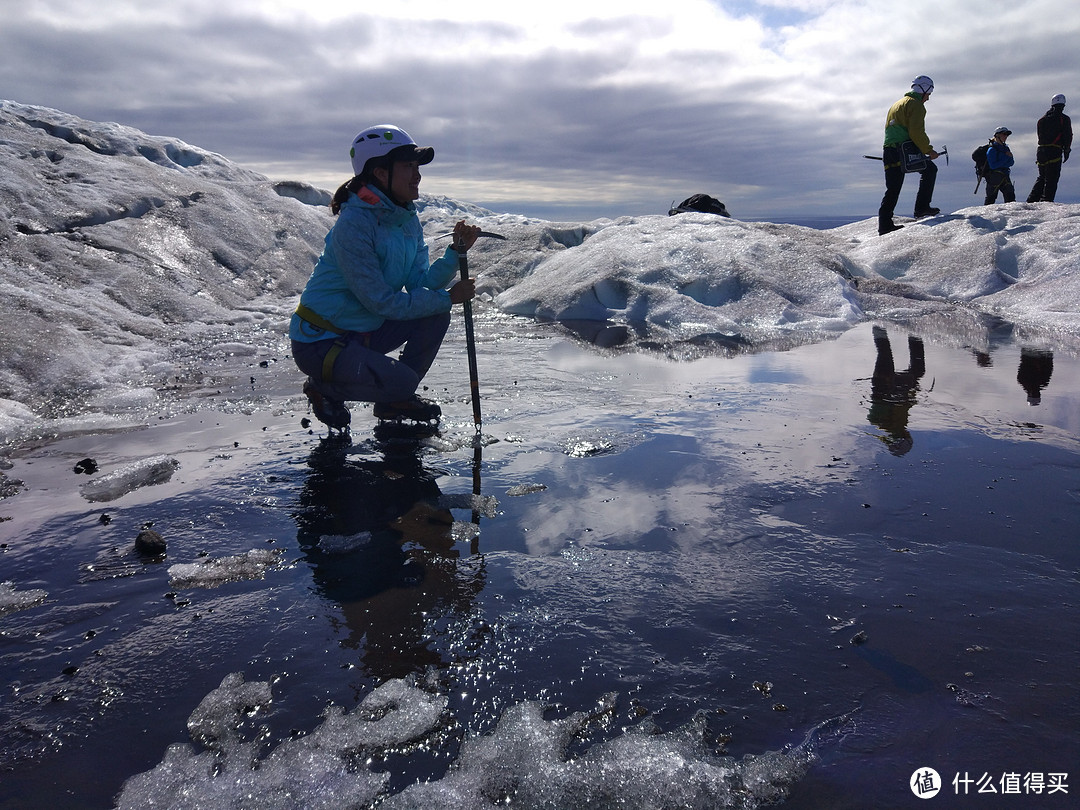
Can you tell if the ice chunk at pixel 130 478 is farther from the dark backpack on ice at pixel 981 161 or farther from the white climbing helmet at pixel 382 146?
the dark backpack on ice at pixel 981 161

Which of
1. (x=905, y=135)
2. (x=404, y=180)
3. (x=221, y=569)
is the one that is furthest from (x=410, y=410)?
(x=905, y=135)

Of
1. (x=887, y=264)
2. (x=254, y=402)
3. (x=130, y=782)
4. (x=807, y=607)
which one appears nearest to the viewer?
(x=130, y=782)

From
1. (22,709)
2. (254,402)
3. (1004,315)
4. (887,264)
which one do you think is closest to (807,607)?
(22,709)

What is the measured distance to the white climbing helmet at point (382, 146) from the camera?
182 inches

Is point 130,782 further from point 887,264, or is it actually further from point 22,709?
point 887,264

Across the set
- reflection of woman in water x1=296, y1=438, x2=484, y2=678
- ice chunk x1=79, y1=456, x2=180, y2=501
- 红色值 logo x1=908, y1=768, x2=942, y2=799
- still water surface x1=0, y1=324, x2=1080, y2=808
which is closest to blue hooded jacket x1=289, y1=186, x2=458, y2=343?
still water surface x1=0, y1=324, x2=1080, y2=808

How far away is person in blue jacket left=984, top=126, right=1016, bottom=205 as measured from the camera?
15.4m

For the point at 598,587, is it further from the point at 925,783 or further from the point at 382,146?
the point at 382,146

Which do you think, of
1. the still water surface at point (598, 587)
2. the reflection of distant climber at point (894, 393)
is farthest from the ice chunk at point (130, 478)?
the reflection of distant climber at point (894, 393)

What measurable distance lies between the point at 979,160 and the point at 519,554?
58.0 feet

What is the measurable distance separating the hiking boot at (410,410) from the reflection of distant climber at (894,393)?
3163mm

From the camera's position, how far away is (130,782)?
6.81 feet

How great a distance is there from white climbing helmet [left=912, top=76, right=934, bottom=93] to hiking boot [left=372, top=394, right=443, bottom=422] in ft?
38.1

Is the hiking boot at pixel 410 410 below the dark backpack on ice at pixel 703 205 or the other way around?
below
